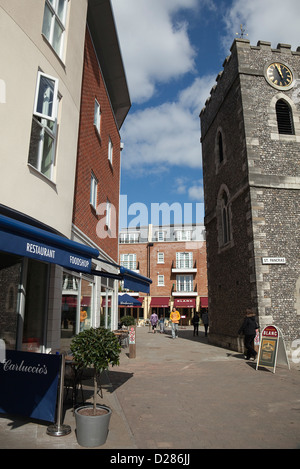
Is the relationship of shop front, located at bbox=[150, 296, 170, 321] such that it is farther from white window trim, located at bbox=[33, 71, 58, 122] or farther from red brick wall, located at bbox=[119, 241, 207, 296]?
white window trim, located at bbox=[33, 71, 58, 122]

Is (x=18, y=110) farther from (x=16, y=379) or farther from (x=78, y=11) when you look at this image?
(x=78, y=11)

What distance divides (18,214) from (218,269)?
12372 mm

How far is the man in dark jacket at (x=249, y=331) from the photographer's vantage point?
11.1 meters

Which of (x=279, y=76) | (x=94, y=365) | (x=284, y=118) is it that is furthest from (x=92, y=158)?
(x=279, y=76)

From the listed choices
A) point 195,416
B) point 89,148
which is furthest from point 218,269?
point 195,416

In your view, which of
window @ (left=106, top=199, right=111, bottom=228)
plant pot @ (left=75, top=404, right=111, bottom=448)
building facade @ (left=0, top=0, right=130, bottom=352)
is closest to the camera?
plant pot @ (left=75, top=404, right=111, bottom=448)

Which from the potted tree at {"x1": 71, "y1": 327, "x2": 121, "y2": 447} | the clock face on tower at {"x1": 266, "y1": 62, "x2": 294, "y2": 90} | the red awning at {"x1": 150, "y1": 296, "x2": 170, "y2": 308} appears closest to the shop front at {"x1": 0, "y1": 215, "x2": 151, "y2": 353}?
the potted tree at {"x1": 71, "y1": 327, "x2": 121, "y2": 447}

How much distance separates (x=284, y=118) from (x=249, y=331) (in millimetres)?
9661

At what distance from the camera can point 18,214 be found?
5.93 m

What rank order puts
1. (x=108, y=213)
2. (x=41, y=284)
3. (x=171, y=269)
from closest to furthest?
(x=41, y=284), (x=108, y=213), (x=171, y=269)

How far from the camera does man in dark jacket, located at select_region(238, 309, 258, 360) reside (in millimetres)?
11055

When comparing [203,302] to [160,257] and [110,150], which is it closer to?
[160,257]

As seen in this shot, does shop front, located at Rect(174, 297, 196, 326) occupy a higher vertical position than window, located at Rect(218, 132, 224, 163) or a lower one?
lower

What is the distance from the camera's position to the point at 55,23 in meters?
8.23
